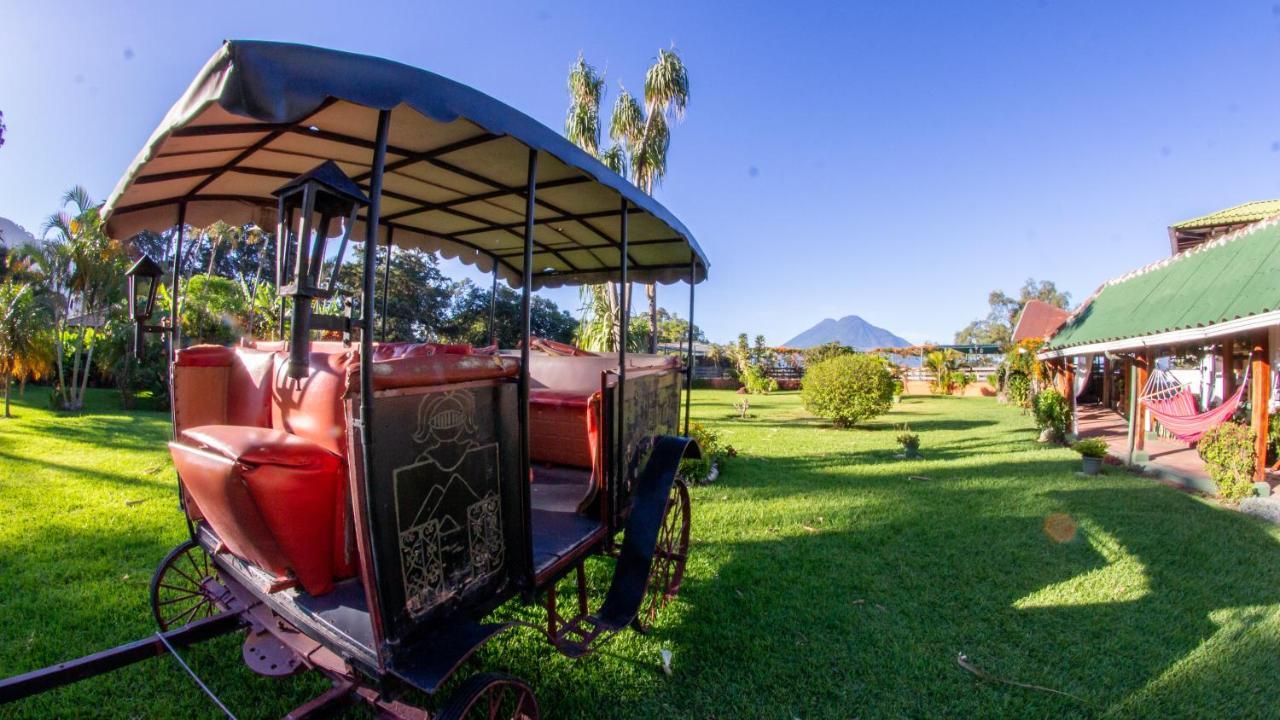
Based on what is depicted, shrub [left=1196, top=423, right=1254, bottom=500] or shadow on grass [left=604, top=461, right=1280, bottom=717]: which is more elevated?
shrub [left=1196, top=423, right=1254, bottom=500]

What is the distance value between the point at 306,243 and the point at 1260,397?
30.8 feet

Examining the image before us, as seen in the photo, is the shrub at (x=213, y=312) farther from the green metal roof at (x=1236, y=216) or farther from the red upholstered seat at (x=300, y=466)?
the green metal roof at (x=1236, y=216)

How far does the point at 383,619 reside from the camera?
→ 159 cm

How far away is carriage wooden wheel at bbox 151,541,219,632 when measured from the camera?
2797 millimetres

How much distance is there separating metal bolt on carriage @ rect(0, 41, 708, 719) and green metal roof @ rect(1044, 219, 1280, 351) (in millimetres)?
7604

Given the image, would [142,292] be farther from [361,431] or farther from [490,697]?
[490,697]

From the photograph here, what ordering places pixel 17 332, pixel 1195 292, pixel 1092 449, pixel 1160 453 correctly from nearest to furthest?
pixel 1092 449
pixel 1195 292
pixel 1160 453
pixel 17 332

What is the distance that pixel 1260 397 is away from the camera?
6504 millimetres

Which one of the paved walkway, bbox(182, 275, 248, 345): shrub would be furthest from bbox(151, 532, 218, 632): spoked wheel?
bbox(182, 275, 248, 345): shrub

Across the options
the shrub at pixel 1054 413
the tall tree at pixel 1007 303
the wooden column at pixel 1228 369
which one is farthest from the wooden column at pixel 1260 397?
the tall tree at pixel 1007 303

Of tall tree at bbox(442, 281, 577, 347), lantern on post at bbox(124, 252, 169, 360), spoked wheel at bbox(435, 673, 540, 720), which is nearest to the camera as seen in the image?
spoked wheel at bbox(435, 673, 540, 720)

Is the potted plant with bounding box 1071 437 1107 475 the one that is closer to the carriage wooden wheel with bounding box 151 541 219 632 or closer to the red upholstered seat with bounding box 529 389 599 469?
the red upholstered seat with bounding box 529 389 599 469

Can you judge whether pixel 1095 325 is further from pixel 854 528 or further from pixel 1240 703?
pixel 1240 703

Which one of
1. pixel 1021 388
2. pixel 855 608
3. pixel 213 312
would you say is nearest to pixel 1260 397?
pixel 855 608
